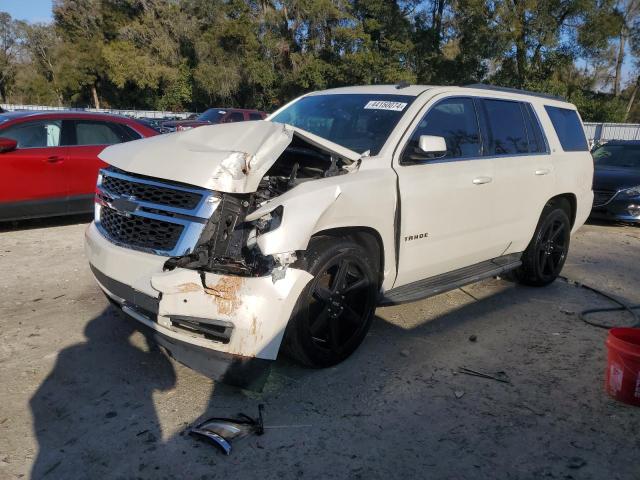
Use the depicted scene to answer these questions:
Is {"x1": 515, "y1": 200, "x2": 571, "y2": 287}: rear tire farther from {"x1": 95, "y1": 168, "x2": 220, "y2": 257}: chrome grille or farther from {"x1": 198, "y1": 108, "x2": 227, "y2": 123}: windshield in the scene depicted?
{"x1": 198, "y1": 108, "x2": 227, "y2": 123}: windshield

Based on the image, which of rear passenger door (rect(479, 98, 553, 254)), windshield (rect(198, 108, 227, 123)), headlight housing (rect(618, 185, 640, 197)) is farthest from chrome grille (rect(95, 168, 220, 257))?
windshield (rect(198, 108, 227, 123))

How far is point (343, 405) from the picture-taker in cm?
333

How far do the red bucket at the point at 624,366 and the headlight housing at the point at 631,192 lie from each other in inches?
270

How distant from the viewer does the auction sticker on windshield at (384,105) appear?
168 inches

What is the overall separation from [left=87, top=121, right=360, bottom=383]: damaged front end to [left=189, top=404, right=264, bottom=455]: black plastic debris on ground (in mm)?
266

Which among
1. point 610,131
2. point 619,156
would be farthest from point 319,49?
point 619,156

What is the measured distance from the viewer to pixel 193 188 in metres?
3.21

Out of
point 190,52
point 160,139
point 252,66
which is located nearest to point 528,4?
point 252,66

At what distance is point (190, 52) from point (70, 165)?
135ft

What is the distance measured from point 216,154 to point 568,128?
4302 mm

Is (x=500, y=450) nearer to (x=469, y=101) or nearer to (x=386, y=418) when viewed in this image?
(x=386, y=418)

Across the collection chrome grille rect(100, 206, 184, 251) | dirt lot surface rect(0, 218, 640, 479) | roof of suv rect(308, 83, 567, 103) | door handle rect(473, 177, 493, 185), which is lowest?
Answer: dirt lot surface rect(0, 218, 640, 479)

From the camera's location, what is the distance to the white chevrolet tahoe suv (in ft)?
10.1

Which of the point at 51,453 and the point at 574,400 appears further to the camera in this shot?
the point at 574,400
